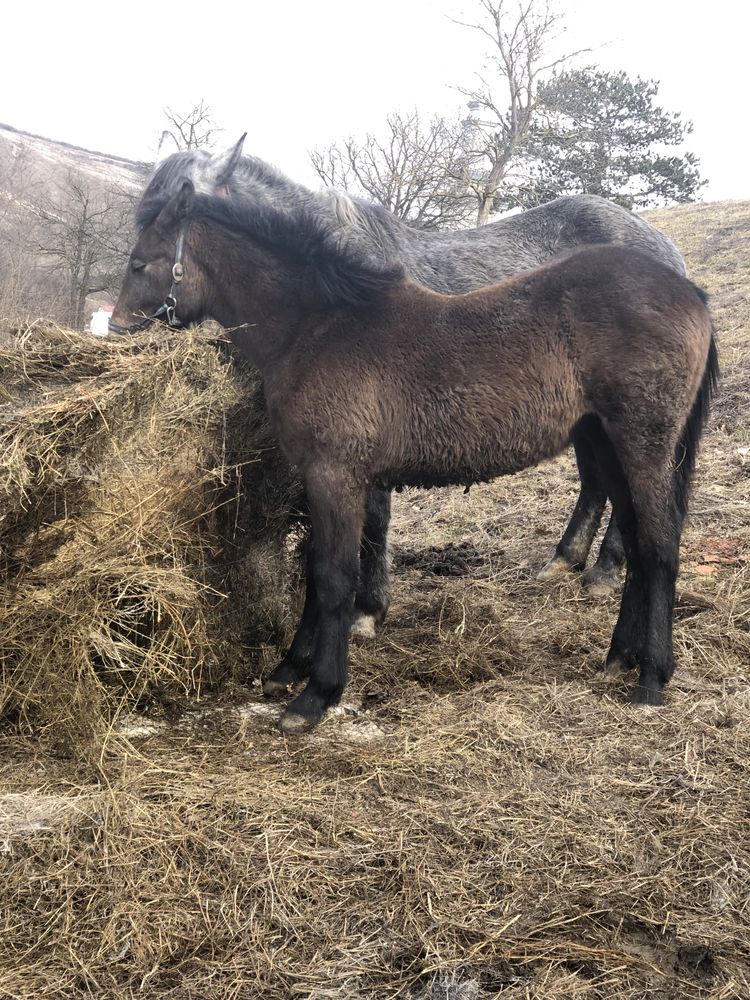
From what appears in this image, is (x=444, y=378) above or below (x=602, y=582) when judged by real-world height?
above

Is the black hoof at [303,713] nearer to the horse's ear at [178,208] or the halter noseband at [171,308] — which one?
the halter noseband at [171,308]

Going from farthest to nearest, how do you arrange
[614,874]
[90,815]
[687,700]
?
[687,700] → [90,815] → [614,874]

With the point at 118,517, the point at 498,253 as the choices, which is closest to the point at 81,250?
the point at 498,253

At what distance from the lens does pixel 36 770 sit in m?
2.94

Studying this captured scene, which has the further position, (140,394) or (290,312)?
(290,312)

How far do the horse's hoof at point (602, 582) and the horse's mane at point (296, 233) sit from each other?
2.69 meters

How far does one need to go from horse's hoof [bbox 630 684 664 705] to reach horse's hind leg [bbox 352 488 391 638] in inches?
66.1

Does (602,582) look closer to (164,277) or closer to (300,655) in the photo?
(300,655)

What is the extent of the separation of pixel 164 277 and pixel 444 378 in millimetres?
1561

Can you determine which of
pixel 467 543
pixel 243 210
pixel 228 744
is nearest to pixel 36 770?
pixel 228 744

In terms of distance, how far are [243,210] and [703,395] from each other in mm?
2536

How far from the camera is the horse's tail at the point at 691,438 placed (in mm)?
3973

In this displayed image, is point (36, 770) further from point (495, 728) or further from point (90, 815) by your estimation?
point (495, 728)

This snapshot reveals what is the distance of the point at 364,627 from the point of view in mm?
4840
